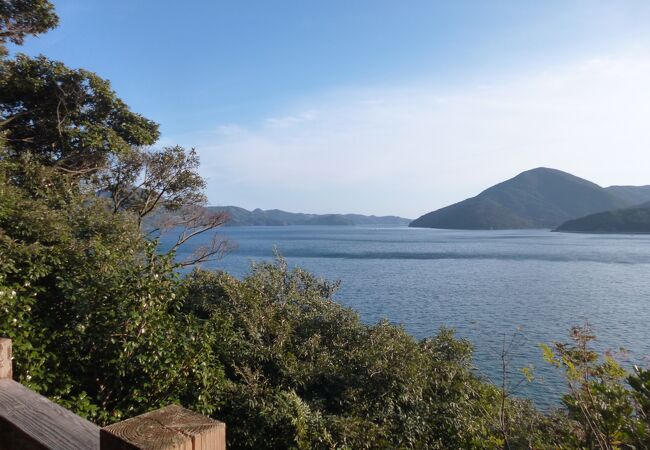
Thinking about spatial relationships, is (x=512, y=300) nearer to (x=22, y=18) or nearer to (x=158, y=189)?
(x=158, y=189)

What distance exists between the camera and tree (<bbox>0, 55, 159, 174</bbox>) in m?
15.7

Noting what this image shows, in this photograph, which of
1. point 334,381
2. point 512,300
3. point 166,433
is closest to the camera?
point 166,433

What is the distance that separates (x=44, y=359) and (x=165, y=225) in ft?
53.0

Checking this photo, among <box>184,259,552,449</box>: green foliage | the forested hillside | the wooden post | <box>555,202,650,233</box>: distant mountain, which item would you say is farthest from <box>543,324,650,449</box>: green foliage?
<box>555,202,650,233</box>: distant mountain

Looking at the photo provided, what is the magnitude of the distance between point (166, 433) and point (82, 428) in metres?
0.61

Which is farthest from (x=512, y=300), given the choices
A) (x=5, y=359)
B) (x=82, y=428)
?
(x=82, y=428)

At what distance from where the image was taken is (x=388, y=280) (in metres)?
45.1

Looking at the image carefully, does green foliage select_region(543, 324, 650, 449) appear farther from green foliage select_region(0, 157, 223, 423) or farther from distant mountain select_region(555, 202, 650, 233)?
distant mountain select_region(555, 202, 650, 233)

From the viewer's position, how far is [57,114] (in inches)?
628

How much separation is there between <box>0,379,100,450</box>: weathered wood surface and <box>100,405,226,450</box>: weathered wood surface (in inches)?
12.6

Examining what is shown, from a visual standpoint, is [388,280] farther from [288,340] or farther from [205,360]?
[205,360]

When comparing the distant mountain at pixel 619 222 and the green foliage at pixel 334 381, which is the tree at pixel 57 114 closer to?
the green foliage at pixel 334 381

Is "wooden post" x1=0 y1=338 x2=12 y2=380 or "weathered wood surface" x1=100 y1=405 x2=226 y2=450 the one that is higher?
"weathered wood surface" x1=100 y1=405 x2=226 y2=450

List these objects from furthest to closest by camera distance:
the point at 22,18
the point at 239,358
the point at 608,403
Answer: the point at 22,18 → the point at 239,358 → the point at 608,403
